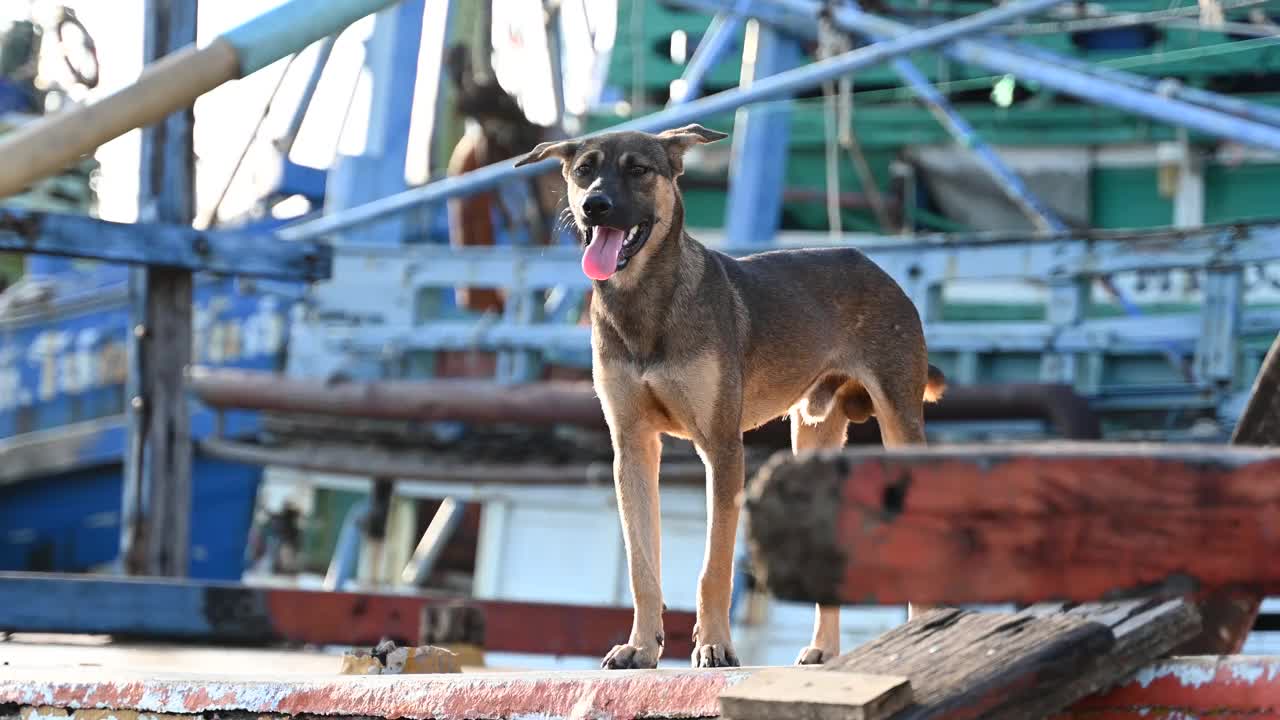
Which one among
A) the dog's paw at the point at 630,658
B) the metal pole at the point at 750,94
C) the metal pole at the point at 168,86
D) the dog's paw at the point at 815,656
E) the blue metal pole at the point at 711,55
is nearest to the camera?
the dog's paw at the point at 630,658

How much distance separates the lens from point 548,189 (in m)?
19.1

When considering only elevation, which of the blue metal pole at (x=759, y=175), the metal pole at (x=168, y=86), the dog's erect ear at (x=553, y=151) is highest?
the blue metal pole at (x=759, y=175)

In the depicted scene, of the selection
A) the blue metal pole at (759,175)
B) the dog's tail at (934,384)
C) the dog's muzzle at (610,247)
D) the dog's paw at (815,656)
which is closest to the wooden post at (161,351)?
the dog's tail at (934,384)

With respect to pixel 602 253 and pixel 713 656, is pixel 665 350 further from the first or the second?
pixel 713 656

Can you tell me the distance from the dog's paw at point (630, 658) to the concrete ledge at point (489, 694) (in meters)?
0.67

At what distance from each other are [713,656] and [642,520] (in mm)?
468

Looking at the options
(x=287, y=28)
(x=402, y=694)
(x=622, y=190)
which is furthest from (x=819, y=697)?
(x=287, y=28)

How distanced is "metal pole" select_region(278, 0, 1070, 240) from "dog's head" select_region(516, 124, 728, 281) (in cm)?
541

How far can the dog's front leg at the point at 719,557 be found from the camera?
190 inches

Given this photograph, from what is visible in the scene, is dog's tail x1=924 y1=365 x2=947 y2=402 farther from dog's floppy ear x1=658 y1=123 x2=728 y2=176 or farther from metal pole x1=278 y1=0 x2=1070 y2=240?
metal pole x1=278 y1=0 x2=1070 y2=240

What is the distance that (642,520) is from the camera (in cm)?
505

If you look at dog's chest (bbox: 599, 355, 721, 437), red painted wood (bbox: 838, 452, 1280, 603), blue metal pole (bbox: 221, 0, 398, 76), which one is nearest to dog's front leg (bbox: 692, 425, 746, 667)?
dog's chest (bbox: 599, 355, 721, 437)

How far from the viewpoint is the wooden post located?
859 cm

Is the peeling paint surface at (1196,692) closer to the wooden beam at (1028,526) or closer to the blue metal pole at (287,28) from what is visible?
the wooden beam at (1028,526)
